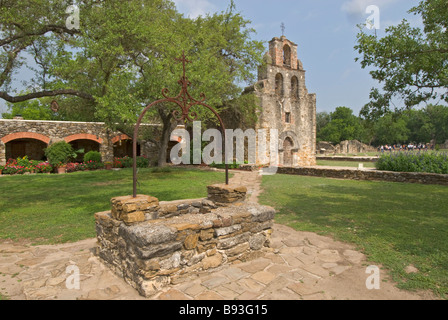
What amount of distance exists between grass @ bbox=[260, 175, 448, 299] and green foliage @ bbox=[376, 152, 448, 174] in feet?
9.89

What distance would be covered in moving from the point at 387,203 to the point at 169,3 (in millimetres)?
18633

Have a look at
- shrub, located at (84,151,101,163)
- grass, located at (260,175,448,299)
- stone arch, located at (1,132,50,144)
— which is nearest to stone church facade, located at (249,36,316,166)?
grass, located at (260,175,448,299)

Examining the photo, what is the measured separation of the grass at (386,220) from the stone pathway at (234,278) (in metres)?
0.37

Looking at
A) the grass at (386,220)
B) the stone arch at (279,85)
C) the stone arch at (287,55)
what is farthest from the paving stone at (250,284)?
the stone arch at (287,55)

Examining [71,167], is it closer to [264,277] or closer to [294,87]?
[264,277]

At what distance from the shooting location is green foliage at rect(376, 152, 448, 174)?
12.7 metres

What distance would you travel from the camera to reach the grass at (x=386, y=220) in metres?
3.83

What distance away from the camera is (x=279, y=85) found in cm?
2180

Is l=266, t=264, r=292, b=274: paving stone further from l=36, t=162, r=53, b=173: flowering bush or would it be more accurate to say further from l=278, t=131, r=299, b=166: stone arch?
l=278, t=131, r=299, b=166: stone arch

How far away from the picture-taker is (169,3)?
18938mm

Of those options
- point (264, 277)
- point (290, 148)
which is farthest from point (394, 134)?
point (264, 277)

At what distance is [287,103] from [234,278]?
19709 millimetres

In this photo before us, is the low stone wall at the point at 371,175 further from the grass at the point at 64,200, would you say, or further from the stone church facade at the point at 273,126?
the stone church facade at the point at 273,126
